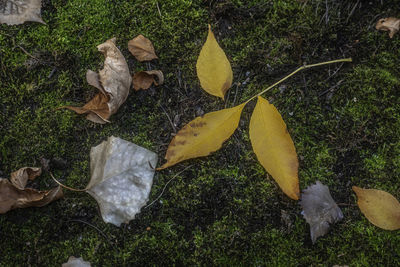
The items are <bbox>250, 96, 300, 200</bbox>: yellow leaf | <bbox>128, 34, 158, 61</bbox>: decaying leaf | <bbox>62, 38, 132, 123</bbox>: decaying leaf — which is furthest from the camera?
<bbox>128, 34, 158, 61</bbox>: decaying leaf

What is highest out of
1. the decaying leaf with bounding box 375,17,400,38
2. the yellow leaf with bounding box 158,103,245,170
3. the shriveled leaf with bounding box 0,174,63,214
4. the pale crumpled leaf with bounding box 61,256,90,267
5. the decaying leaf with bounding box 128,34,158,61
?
the decaying leaf with bounding box 375,17,400,38

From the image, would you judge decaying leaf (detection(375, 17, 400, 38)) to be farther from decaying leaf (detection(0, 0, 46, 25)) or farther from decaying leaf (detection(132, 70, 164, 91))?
decaying leaf (detection(0, 0, 46, 25))

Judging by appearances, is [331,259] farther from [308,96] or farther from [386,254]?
[308,96]

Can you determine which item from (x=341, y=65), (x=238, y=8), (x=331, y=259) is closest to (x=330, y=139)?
(x=341, y=65)

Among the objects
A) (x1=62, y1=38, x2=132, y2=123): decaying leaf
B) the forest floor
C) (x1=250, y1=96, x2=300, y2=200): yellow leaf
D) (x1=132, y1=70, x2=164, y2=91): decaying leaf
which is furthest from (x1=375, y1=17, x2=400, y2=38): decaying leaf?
(x1=62, y1=38, x2=132, y2=123): decaying leaf

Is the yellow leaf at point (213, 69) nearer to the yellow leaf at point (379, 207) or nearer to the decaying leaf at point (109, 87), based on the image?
the decaying leaf at point (109, 87)

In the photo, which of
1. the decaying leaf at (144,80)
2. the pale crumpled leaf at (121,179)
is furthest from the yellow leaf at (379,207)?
the decaying leaf at (144,80)

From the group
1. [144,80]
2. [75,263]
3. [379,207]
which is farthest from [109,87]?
[379,207]

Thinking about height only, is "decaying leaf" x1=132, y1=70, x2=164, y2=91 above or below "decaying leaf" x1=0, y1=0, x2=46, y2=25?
below
